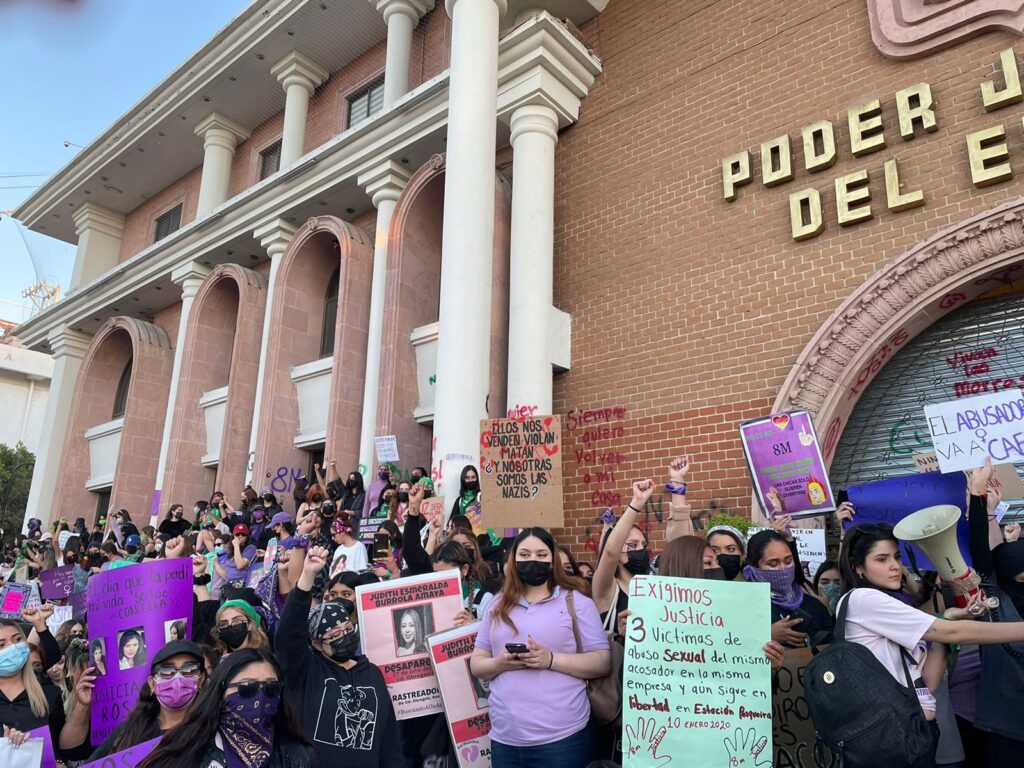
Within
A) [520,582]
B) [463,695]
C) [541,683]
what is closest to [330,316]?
[463,695]

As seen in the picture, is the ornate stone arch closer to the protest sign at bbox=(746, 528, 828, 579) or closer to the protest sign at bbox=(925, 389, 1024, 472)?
the protest sign at bbox=(746, 528, 828, 579)

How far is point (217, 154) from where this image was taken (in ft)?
58.4

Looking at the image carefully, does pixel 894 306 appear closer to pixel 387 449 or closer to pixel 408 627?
pixel 408 627

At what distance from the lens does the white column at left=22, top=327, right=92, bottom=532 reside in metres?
18.8

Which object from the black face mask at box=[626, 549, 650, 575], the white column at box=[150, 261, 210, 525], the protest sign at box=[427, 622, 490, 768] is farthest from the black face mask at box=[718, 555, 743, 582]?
the white column at box=[150, 261, 210, 525]

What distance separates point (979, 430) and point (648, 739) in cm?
325

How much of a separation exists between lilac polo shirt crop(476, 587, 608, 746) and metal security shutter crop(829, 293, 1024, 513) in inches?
205

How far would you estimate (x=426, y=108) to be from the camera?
1162 centimetres

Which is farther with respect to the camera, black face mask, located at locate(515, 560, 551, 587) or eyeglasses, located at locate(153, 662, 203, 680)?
black face mask, located at locate(515, 560, 551, 587)

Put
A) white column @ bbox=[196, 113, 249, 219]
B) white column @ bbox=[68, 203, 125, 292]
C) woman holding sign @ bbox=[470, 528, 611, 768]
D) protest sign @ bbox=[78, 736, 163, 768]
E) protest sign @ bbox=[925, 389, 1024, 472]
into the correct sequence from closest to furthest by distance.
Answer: protest sign @ bbox=[78, 736, 163, 768], woman holding sign @ bbox=[470, 528, 611, 768], protest sign @ bbox=[925, 389, 1024, 472], white column @ bbox=[196, 113, 249, 219], white column @ bbox=[68, 203, 125, 292]

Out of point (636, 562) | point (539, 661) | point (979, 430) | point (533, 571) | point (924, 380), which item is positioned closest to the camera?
point (539, 661)

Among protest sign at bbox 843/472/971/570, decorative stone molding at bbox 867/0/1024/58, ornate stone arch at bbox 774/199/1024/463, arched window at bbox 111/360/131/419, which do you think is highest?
decorative stone molding at bbox 867/0/1024/58

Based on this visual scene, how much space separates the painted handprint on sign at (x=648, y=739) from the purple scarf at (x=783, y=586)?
3.11 ft

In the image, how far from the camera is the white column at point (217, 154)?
57.4ft
